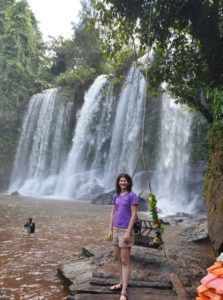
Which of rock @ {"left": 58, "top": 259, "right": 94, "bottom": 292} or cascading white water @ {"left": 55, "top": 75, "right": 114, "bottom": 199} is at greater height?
cascading white water @ {"left": 55, "top": 75, "right": 114, "bottom": 199}

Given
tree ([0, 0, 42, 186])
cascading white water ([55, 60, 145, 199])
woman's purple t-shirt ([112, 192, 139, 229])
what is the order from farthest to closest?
tree ([0, 0, 42, 186])
cascading white water ([55, 60, 145, 199])
woman's purple t-shirt ([112, 192, 139, 229])

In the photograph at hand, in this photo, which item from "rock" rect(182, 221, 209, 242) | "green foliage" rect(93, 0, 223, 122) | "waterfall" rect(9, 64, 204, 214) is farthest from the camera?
"waterfall" rect(9, 64, 204, 214)

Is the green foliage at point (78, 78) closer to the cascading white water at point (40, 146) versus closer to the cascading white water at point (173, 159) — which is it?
the cascading white water at point (40, 146)

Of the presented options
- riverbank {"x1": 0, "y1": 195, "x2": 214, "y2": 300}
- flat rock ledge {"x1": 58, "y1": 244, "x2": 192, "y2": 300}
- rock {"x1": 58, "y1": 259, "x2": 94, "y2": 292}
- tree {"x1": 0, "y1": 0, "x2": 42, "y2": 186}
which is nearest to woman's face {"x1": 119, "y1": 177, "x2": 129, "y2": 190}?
flat rock ledge {"x1": 58, "y1": 244, "x2": 192, "y2": 300}

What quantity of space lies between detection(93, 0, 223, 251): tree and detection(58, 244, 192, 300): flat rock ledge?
2257 millimetres

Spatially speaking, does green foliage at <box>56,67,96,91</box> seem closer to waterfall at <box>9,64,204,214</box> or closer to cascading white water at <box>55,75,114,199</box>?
waterfall at <box>9,64,204,214</box>

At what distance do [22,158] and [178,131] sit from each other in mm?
16548

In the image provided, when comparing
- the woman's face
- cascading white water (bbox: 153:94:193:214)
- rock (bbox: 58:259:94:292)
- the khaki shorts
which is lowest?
rock (bbox: 58:259:94:292)

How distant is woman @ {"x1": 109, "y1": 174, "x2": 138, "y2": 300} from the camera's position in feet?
16.2

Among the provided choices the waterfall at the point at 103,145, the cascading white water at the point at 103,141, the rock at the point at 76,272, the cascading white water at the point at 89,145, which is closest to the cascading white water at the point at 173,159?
the waterfall at the point at 103,145

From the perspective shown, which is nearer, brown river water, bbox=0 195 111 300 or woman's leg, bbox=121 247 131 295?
woman's leg, bbox=121 247 131 295

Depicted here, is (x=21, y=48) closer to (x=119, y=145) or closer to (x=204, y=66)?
(x=119, y=145)

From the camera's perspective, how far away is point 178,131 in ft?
79.7

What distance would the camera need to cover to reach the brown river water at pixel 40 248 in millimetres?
6207
